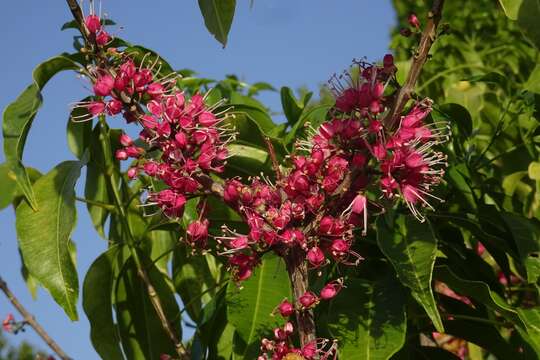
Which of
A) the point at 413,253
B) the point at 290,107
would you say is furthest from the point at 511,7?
the point at 290,107

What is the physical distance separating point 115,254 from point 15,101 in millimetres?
378

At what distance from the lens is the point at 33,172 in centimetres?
189

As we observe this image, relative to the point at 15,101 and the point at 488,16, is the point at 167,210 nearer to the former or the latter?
the point at 15,101

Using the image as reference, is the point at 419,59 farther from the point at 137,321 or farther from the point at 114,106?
the point at 137,321

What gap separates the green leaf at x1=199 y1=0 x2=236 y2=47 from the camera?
1.16 metres

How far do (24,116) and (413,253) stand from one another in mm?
678

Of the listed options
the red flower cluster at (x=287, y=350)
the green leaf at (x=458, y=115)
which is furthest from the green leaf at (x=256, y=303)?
the green leaf at (x=458, y=115)

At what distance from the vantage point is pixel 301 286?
1.02m

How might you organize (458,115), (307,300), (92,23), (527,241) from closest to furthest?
(307,300), (92,23), (527,241), (458,115)

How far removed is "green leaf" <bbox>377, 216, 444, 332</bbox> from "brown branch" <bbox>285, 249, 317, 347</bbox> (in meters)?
0.22

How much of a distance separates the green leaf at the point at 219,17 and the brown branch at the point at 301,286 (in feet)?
1.07

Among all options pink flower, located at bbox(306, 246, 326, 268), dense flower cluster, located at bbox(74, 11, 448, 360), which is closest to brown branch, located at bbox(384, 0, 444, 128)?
dense flower cluster, located at bbox(74, 11, 448, 360)

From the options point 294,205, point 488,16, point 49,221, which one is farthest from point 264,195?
point 488,16

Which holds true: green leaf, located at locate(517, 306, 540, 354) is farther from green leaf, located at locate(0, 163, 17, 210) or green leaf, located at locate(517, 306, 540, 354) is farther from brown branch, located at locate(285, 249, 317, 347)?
green leaf, located at locate(0, 163, 17, 210)
